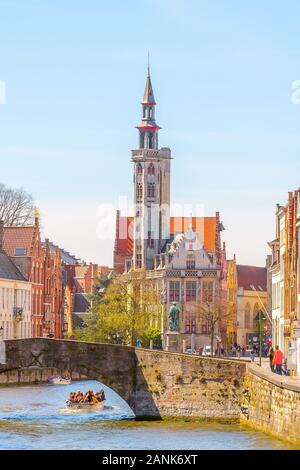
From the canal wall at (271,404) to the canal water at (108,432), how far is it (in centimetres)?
37

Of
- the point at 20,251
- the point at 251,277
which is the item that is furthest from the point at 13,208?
the point at 251,277

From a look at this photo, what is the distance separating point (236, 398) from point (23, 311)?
5224 cm

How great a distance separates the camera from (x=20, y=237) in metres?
109

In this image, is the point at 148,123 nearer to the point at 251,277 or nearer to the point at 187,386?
the point at 251,277

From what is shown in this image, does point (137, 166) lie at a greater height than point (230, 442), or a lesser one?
greater

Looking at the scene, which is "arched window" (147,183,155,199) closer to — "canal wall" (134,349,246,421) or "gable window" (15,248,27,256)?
"gable window" (15,248,27,256)

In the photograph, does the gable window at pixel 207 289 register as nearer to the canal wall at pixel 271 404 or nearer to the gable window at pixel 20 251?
the gable window at pixel 20 251

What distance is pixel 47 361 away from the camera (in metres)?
61.7

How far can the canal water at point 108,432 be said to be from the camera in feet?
166

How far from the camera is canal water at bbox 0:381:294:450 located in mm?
50719

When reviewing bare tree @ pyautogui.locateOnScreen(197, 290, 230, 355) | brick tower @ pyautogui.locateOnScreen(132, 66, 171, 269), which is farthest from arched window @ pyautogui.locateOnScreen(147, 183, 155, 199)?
bare tree @ pyautogui.locateOnScreen(197, 290, 230, 355)

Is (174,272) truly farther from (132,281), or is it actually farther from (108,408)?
(108,408)
